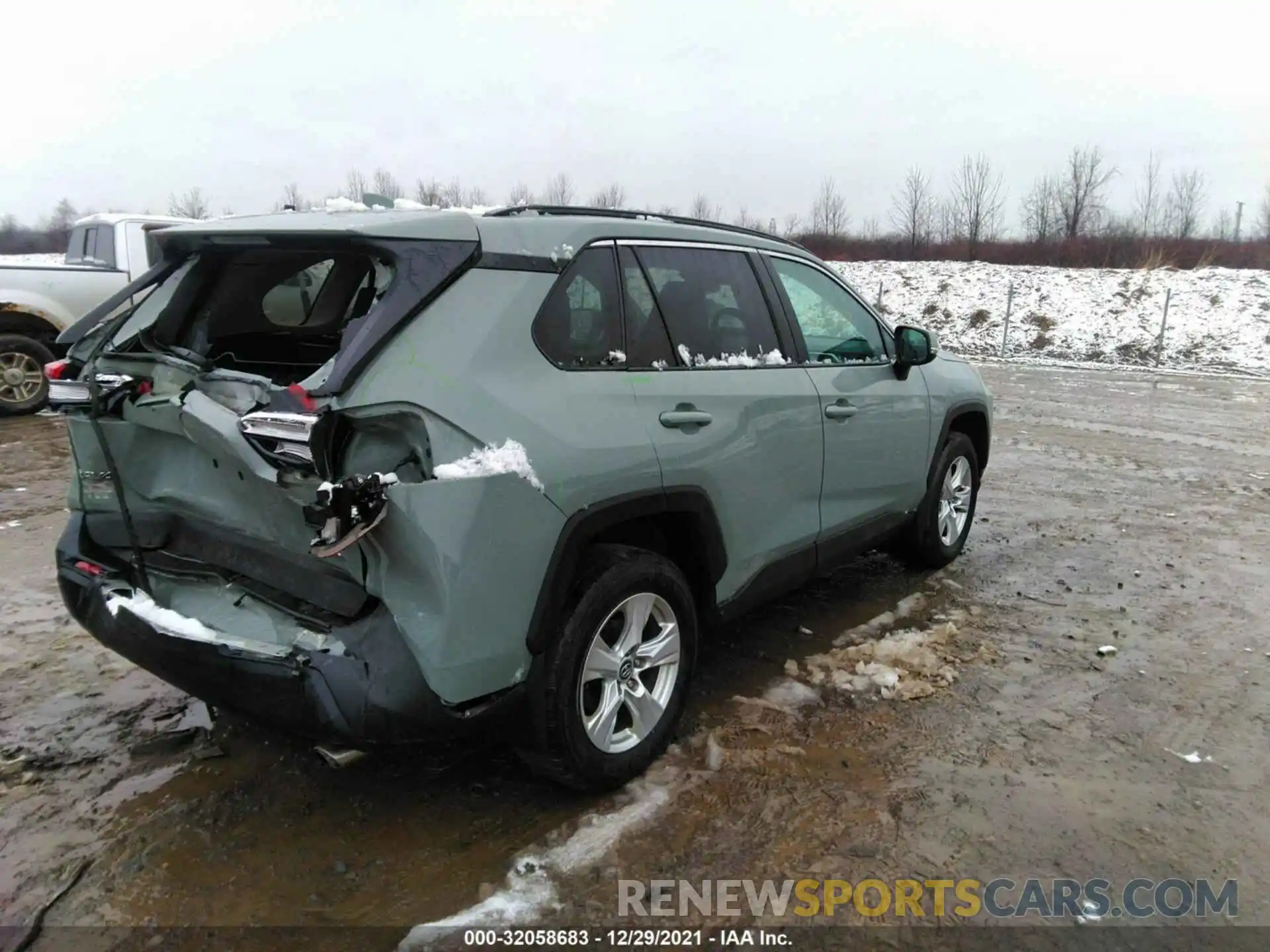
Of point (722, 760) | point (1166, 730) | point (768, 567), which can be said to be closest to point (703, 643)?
point (768, 567)

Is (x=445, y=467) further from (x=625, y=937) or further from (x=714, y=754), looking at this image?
(x=714, y=754)

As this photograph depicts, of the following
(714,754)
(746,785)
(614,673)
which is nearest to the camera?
(614,673)

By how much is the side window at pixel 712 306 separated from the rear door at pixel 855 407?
244mm

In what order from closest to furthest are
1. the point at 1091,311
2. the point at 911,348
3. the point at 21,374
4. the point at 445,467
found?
the point at 445,467
the point at 911,348
the point at 21,374
the point at 1091,311

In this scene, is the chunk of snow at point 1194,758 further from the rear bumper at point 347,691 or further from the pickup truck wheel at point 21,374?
the pickup truck wheel at point 21,374

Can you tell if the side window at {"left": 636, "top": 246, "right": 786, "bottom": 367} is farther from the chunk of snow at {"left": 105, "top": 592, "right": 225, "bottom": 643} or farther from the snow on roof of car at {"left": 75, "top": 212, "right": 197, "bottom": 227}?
the snow on roof of car at {"left": 75, "top": 212, "right": 197, "bottom": 227}

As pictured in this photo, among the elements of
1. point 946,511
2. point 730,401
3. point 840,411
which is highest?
point 730,401

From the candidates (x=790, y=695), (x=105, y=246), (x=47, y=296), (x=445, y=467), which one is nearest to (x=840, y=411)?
(x=790, y=695)

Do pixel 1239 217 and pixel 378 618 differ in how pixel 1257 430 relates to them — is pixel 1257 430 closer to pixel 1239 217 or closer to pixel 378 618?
pixel 378 618

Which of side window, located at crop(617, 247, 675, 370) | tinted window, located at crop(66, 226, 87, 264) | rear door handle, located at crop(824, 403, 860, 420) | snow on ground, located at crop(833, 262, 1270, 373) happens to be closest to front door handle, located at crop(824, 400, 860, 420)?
rear door handle, located at crop(824, 403, 860, 420)

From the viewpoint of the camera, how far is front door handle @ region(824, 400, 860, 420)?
12.3ft

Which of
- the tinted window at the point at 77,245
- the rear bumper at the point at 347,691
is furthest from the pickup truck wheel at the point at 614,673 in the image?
the tinted window at the point at 77,245

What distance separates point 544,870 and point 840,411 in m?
2.28

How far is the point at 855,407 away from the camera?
13.0 ft
